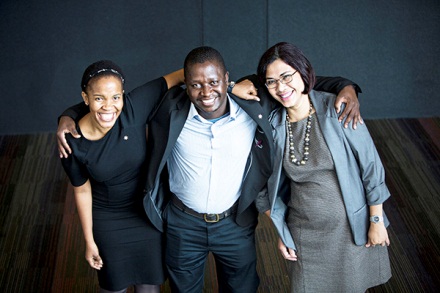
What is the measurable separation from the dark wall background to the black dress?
2504 millimetres

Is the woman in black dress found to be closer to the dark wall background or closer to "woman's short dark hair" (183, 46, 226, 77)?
"woman's short dark hair" (183, 46, 226, 77)

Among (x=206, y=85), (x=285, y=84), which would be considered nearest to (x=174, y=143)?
(x=206, y=85)

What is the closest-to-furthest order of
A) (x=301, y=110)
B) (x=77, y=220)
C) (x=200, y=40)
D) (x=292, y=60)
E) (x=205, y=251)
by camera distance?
(x=292, y=60), (x=301, y=110), (x=205, y=251), (x=77, y=220), (x=200, y=40)

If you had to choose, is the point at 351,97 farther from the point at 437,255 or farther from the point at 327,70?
the point at 327,70

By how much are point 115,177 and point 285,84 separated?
84 cm

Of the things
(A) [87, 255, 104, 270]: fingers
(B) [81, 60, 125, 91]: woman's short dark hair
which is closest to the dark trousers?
(A) [87, 255, 104, 270]: fingers

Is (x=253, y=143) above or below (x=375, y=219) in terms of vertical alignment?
above

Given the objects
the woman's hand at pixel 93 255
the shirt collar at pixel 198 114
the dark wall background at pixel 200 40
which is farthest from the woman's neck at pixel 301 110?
the dark wall background at pixel 200 40

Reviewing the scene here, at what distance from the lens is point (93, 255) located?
3154 mm

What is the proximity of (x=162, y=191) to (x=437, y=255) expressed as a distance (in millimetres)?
1876

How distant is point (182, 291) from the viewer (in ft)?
10.7

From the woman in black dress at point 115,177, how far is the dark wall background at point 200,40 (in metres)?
2.46

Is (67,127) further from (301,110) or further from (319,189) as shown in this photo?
(319,189)

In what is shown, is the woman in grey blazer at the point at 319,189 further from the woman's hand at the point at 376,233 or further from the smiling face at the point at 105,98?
the smiling face at the point at 105,98
